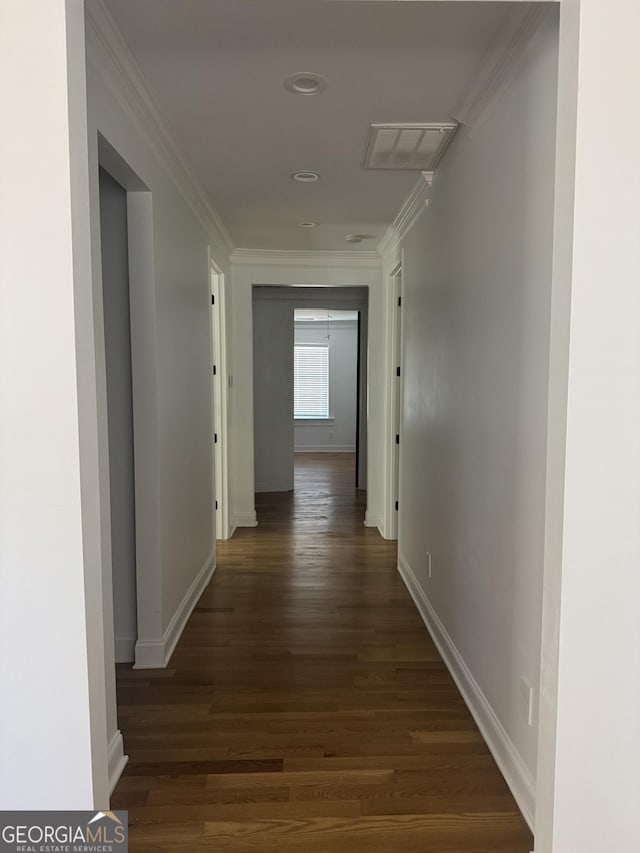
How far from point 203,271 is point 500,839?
3.32m

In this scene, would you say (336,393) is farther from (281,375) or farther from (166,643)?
(166,643)

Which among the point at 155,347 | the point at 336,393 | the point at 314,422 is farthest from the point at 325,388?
the point at 155,347

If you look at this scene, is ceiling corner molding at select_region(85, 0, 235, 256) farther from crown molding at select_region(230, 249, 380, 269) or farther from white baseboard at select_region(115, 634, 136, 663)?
white baseboard at select_region(115, 634, 136, 663)

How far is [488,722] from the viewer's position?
2.11 m

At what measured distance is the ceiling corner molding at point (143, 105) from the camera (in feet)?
5.79

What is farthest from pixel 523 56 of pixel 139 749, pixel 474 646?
pixel 139 749

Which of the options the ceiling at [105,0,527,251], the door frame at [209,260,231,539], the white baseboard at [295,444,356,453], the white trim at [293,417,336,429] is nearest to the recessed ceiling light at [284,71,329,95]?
the ceiling at [105,0,527,251]

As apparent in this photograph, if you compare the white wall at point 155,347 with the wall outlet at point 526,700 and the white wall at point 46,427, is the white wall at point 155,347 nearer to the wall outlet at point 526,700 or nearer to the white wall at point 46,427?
the white wall at point 46,427

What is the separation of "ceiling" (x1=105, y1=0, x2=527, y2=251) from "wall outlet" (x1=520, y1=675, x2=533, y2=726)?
81.5 inches

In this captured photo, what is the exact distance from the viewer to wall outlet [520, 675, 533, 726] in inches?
67.6

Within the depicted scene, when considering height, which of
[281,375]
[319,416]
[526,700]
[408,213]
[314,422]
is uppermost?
[408,213]

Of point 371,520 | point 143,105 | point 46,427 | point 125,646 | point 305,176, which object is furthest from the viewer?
point 371,520

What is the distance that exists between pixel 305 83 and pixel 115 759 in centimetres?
255

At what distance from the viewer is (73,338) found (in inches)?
49.0
